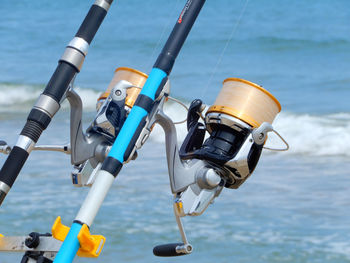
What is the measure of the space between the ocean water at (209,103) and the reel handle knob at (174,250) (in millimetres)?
699

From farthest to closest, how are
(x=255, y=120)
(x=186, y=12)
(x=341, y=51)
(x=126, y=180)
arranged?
(x=341, y=51) → (x=126, y=180) → (x=255, y=120) → (x=186, y=12)

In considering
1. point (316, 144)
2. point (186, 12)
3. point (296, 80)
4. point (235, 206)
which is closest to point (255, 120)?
point (186, 12)

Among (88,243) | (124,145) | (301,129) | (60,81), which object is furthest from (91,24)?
(301,129)

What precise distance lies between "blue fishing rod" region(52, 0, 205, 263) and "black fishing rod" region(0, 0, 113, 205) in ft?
0.51

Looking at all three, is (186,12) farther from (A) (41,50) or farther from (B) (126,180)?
(A) (41,50)

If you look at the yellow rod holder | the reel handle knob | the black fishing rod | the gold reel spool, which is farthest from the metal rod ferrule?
the gold reel spool

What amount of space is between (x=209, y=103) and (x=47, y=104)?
→ 27.5 feet

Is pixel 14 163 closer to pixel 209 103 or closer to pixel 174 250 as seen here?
pixel 174 250

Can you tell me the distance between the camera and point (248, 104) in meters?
2.46

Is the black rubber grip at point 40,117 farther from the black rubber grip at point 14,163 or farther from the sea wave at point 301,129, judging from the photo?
the sea wave at point 301,129

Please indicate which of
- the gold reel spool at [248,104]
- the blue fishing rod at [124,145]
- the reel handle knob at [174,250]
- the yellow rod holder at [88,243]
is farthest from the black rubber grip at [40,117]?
the gold reel spool at [248,104]

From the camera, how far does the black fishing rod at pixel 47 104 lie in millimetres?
1884

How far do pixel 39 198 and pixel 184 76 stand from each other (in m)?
6.88

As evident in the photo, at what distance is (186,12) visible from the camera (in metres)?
1.98
